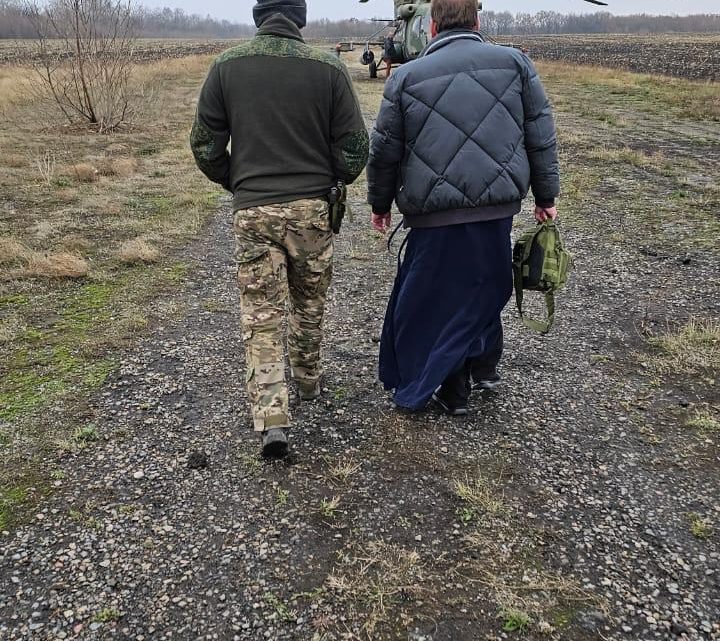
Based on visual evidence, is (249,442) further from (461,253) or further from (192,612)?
(461,253)

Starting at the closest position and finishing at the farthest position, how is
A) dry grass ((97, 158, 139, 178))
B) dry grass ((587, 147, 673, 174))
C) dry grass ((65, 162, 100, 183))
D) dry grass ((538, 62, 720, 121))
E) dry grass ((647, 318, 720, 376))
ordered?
dry grass ((647, 318, 720, 376)), dry grass ((65, 162, 100, 183)), dry grass ((97, 158, 139, 178)), dry grass ((587, 147, 673, 174)), dry grass ((538, 62, 720, 121))

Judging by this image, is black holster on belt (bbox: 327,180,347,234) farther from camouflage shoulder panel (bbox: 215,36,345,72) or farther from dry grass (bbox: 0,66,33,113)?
dry grass (bbox: 0,66,33,113)

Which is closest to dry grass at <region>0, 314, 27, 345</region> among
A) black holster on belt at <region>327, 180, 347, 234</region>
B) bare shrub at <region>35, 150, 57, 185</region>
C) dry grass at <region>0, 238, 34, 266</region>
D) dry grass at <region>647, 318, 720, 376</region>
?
dry grass at <region>0, 238, 34, 266</region>

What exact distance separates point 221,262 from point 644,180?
6082mm

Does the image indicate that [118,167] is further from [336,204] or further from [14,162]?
[336,204]

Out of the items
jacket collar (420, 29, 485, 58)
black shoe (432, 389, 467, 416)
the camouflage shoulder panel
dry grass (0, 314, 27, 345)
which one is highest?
jacket collar (420, 29, 485, 58)

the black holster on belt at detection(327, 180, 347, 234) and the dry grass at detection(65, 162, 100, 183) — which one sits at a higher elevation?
the black holster on belt at detection(327, 180, 347, 234)

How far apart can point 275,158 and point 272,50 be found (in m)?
0.45

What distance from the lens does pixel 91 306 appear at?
493 centimetres

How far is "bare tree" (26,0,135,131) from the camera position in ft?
36.7

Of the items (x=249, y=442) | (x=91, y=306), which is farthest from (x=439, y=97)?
(x=91, y=306)

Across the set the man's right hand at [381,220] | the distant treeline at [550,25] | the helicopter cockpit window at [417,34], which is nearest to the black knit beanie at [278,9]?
the man's right hand at [381,220]

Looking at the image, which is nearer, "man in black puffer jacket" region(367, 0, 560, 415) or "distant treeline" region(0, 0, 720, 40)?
"man in black puffer jacket" region(367, 0, 560, 415)

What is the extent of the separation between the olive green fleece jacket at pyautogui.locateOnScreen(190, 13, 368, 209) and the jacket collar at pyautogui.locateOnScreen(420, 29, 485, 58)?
17.6 inches
